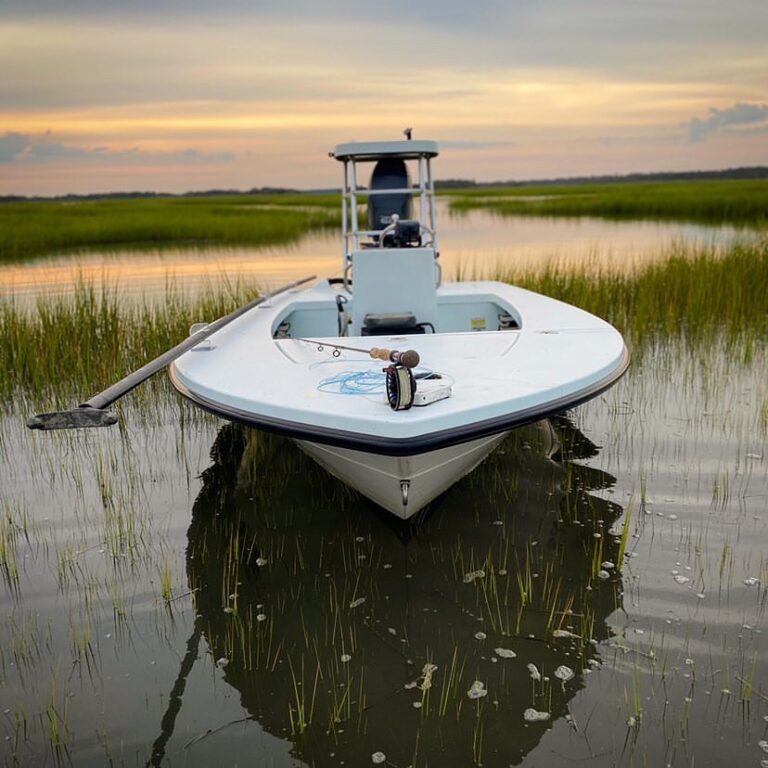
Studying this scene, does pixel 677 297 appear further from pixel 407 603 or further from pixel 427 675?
pixel 427 675

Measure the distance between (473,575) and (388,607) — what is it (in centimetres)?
48

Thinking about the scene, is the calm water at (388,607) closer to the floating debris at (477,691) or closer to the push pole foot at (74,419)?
the floating debris at (477,691)

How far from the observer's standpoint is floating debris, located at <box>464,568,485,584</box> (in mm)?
3804

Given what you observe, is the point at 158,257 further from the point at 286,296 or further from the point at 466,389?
the point at 466,389

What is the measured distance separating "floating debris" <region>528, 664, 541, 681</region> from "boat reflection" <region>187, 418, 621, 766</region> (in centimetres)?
1

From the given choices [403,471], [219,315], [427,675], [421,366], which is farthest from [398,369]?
[219,315]

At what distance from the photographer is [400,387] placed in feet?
11.0

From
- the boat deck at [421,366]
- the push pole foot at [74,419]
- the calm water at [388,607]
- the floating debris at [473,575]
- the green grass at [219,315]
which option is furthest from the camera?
the green grass at [219,315]

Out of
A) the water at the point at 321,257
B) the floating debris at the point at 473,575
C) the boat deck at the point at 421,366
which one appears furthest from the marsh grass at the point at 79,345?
the floating debris at the point at 473,575

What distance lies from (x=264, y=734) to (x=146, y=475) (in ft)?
9.27

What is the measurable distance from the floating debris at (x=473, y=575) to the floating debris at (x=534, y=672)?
72 cm

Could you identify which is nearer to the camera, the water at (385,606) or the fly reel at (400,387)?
the water at (385,606)

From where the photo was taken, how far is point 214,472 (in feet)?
17.8

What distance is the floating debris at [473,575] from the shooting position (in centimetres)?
380
